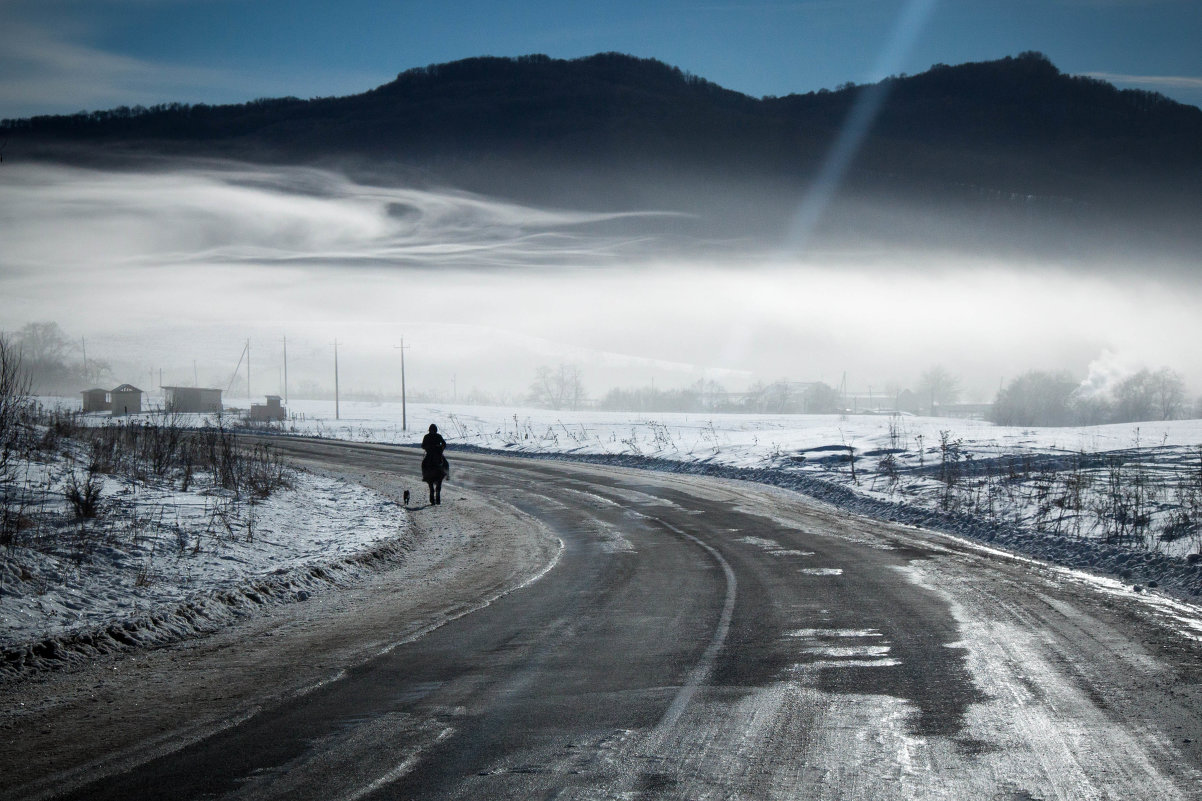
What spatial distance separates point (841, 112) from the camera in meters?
192

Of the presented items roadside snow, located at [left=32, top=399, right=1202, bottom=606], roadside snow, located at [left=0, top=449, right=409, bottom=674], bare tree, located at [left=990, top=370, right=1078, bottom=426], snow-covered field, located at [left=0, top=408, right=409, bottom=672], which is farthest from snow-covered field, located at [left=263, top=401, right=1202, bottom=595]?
bare tree, located at [left=990, top=370, right=1078, bottom=426]

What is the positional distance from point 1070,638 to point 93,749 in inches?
310

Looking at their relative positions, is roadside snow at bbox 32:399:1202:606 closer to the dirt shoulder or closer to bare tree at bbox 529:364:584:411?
the dirt shoulder

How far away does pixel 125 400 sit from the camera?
80562mm

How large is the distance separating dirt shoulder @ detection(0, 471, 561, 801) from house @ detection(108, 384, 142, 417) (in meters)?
76.9

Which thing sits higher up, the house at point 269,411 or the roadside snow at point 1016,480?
the house at point 269,411

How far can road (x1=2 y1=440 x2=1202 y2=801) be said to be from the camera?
4727mm

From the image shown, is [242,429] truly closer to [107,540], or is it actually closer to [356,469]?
[356,469]

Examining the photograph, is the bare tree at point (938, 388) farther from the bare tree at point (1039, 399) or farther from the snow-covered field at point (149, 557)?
the snow-covered field at point (149, 557)

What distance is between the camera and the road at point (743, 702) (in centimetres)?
473

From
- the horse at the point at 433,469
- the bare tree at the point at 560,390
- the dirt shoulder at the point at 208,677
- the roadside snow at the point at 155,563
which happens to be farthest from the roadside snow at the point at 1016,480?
the bare tree at the point at 560,390

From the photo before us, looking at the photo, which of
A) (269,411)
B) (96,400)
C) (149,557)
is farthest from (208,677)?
(96,400)

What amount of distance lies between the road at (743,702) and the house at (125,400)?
79.0 meters

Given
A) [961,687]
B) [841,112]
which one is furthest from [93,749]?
[841,112]
